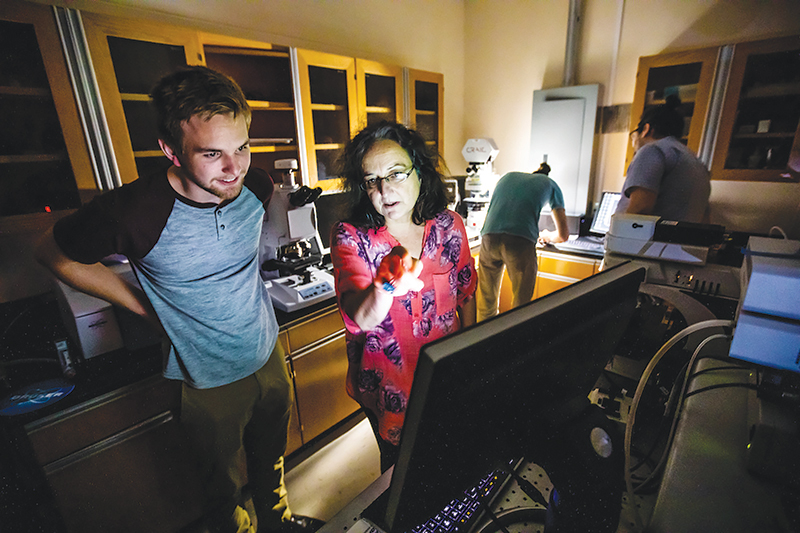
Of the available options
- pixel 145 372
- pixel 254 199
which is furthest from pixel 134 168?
pixel 145 372

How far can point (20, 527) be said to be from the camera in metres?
1.16

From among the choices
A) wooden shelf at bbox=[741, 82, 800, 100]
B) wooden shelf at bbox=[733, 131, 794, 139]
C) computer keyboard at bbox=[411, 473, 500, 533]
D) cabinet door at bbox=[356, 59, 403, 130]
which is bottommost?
computer keyboard at bbox=[411, 473, 500, 533]

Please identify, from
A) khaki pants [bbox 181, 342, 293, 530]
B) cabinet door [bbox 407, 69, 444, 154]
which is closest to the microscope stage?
khaki pants [bbox 181, 342, 293, 530]

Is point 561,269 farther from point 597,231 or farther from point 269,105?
point 269,105

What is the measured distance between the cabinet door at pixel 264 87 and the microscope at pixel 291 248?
445mm

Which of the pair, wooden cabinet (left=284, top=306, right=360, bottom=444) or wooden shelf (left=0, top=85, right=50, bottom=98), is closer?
wooden shelf (left=0, top=85, right=50, bottom=98)

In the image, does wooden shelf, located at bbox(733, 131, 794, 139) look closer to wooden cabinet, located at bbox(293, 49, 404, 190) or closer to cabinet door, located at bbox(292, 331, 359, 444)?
wooden cabinet, located at bbox(293, 49, 404, 190)

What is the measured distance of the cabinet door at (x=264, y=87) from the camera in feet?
6.50

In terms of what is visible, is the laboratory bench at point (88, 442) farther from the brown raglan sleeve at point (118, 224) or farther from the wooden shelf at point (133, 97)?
the wooden shelf at point (133, 97)

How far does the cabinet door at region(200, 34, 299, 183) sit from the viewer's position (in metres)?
1.98

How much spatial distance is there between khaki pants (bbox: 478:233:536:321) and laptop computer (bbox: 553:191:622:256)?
44cm

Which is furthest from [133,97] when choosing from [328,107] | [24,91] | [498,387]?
[498,387]

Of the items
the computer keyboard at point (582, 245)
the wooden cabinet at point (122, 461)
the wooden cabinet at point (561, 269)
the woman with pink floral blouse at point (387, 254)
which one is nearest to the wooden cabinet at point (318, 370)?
the wooden cabinet at point (122, 461)

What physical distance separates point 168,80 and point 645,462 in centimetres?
163
